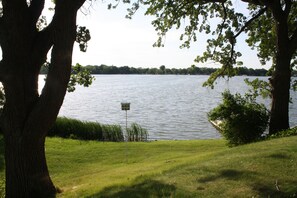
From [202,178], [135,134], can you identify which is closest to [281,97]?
[202,178]

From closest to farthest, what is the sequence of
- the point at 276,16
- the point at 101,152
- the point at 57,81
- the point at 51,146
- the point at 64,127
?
the point at 57,81 → the point at 276,16 → the point at 101,152 → the point at 51,146 → the point at 64,127

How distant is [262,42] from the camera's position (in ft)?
63.3

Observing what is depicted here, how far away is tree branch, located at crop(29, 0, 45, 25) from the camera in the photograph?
9.84 metres

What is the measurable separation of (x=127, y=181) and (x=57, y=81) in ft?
9.84

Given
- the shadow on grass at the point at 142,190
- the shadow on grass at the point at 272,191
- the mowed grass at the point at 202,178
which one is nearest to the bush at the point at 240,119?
the mowed grass at the point at 202,178

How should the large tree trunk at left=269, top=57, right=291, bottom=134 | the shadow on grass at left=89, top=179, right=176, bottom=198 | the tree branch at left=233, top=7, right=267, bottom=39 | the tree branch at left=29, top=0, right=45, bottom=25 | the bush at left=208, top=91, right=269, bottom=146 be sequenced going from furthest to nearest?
the tree branch at left=233, top=7, right=267, bottom=39
the large tree trunk at left=269, top=57, right=291, bottom=134
the bush at left=208, top=91, right=269, bottom=146
the tree branch at left=29, top=0, right=45, bottom=25
the shadow on grass at left=89, top=179, right=176, bottom=198

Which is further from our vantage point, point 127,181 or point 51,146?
point 51,146

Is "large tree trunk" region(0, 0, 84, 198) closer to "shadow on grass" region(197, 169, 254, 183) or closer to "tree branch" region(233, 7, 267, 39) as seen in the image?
"shadow on grass" region(197, 169, 254, 183)

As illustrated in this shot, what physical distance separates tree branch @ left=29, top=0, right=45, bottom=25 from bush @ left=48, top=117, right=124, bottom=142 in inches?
615

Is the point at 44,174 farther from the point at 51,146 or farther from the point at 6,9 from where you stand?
the point at 51,146

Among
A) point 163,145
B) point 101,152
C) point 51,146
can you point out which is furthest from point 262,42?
point 51,146

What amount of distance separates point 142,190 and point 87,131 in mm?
17712

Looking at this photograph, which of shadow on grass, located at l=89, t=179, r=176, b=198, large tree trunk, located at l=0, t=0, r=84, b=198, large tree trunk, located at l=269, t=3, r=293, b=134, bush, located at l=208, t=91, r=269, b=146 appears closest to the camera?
shadow on grass, located at l=89, t=179, r=176, b=198

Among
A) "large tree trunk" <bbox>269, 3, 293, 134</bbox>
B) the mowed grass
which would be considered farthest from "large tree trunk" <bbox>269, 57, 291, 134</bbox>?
the mowed grass
